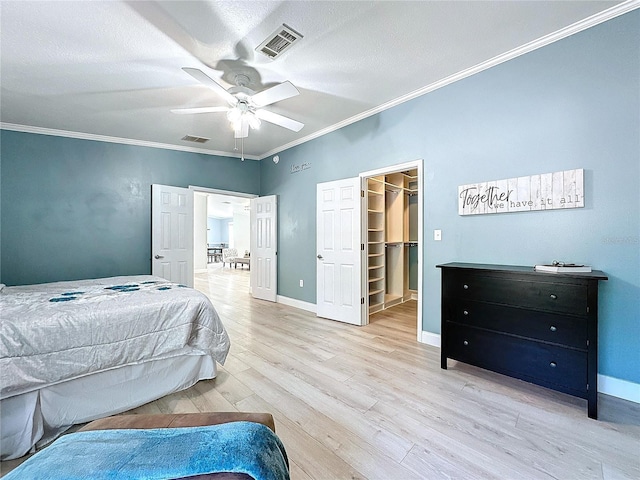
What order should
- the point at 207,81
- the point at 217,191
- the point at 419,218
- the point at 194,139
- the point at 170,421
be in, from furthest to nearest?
the point at 217,191 → the point at 194,139 → the point at 419,218 → the point at 207,81 → the point at 170,421

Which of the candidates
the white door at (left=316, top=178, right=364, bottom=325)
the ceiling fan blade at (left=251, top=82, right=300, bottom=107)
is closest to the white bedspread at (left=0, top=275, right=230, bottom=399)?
the ceiling fan blade at (left=251, top=82, right=300, bottom=107)

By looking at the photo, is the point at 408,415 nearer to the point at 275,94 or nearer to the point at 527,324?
the point at 527,324

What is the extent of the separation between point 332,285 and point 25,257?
14.0 feet

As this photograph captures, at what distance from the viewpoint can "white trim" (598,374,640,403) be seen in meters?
2.00

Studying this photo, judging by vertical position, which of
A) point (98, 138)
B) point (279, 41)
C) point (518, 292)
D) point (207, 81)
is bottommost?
point (518, 292)

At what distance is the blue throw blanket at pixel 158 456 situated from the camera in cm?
61

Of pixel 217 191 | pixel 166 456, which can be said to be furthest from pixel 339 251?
pixel 166 456

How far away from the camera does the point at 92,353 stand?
1812mm

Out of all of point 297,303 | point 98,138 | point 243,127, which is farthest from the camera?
point 297,303

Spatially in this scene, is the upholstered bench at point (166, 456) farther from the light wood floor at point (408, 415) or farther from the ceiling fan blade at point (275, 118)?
the ceiling fan blade at point (275, 118)

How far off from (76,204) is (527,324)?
5.68 m

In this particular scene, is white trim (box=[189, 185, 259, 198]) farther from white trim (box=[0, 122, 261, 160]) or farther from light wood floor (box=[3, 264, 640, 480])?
light wood floor (box=[3, 264, 640, 480])

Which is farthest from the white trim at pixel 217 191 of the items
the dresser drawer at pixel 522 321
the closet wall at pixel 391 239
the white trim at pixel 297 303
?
the dresser drawer at pixel 522 321

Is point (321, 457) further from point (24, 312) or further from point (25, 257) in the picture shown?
point (25, 257)
